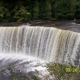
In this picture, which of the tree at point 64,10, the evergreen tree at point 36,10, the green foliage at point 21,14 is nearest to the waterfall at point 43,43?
the green foliage at point 21,14

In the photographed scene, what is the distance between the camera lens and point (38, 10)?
13109mm

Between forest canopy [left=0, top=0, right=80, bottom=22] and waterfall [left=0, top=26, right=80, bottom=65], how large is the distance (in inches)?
124

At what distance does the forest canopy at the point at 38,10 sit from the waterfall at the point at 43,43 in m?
3.15

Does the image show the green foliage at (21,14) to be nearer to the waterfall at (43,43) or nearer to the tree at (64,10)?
the tree at (64,10)

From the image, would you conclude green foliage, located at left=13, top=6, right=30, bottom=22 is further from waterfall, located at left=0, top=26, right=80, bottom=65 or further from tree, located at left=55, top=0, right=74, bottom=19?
waterfall, located at left=0, top=26, right=80, bottom=65

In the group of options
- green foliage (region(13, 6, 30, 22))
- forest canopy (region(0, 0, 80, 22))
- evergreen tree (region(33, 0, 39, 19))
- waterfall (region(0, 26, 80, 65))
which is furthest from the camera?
evergreen tree (region(33, 0, 39, 19))

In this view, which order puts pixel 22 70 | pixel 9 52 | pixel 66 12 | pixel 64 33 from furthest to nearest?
pixel 66 12 < pixel 9 52 < pixel 64 33 < pixel 22 70

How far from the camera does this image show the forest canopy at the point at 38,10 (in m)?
12.7

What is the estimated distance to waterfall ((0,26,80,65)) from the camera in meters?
8.04

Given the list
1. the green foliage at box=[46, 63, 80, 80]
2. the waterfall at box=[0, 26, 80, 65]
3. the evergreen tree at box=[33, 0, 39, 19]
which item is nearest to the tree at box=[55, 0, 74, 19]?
the evergreen tree at box=[33, 0, 39, 19]

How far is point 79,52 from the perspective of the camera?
7895 mm

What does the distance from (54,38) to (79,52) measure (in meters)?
1.28

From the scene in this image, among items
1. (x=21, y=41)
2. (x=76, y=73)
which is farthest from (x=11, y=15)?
(x=76, y=73)

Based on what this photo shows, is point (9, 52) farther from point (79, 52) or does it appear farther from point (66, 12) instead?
point (66, 12)
